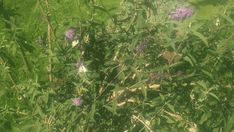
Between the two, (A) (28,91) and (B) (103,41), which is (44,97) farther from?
(B) (103,41)

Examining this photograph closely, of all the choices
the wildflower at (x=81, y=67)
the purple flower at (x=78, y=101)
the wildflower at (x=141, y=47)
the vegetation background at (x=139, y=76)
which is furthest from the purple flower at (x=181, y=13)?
the purple flower at (x=78, y=101)

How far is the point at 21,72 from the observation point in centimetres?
382

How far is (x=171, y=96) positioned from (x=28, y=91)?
2.66 feet

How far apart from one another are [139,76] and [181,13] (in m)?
0.37

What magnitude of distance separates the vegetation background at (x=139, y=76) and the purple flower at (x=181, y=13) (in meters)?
0.02

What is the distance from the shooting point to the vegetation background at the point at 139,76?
2326 millimetres

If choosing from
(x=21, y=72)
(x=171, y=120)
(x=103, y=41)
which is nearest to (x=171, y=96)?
(x=171, y=120)

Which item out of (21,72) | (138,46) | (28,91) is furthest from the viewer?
(21,72)

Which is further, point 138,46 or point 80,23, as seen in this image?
point 80,23

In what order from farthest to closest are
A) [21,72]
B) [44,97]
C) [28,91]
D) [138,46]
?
[21,72] → [28,91] → [44,97] → [138,46]

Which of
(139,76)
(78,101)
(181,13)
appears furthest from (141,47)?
(78,101)

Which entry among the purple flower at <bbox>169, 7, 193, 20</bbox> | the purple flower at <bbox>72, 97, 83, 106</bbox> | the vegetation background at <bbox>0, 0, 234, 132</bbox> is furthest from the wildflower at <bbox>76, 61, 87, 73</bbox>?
the purple flower at <bbox>169, 7, 193, 20</bbox>

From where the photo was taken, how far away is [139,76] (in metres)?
2.23

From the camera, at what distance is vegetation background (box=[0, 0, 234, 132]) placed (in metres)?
2.33
